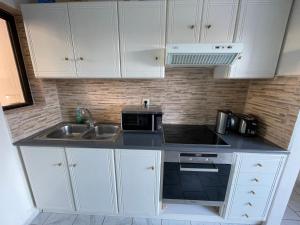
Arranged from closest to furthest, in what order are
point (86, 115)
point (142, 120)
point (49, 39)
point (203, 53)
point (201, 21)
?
point (203, 53) → point (201, 21) → point (49, 39) → point (142, 120) → point (86, 115)

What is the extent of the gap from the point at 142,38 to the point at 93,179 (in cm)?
144

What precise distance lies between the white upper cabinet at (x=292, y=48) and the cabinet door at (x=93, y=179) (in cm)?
168

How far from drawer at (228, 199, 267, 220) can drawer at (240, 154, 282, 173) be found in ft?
1.17

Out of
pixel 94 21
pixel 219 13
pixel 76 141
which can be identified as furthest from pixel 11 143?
pixel 219 13

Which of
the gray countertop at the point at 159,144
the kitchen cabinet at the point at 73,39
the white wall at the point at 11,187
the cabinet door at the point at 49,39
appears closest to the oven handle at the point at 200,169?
the gray countertop at the point at 159,144

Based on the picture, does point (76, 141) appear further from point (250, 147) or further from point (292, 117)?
point (292, 117)

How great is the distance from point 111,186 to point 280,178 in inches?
62.6

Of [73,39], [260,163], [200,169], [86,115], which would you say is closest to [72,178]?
[86,115]

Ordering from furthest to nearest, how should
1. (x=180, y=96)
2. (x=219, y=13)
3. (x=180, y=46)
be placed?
(x=180, y=96), (x=219, y=13), (x=180, y=46)

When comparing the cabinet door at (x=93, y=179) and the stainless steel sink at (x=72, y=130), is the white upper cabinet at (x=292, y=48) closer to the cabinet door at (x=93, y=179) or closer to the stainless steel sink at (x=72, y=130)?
the cabinet door at (x=93, y=179)

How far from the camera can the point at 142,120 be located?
148cm

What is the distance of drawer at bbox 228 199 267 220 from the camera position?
1.35 metres

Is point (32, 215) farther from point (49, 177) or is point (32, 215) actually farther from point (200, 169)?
point (200, 169)

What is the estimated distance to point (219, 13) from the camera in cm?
119
